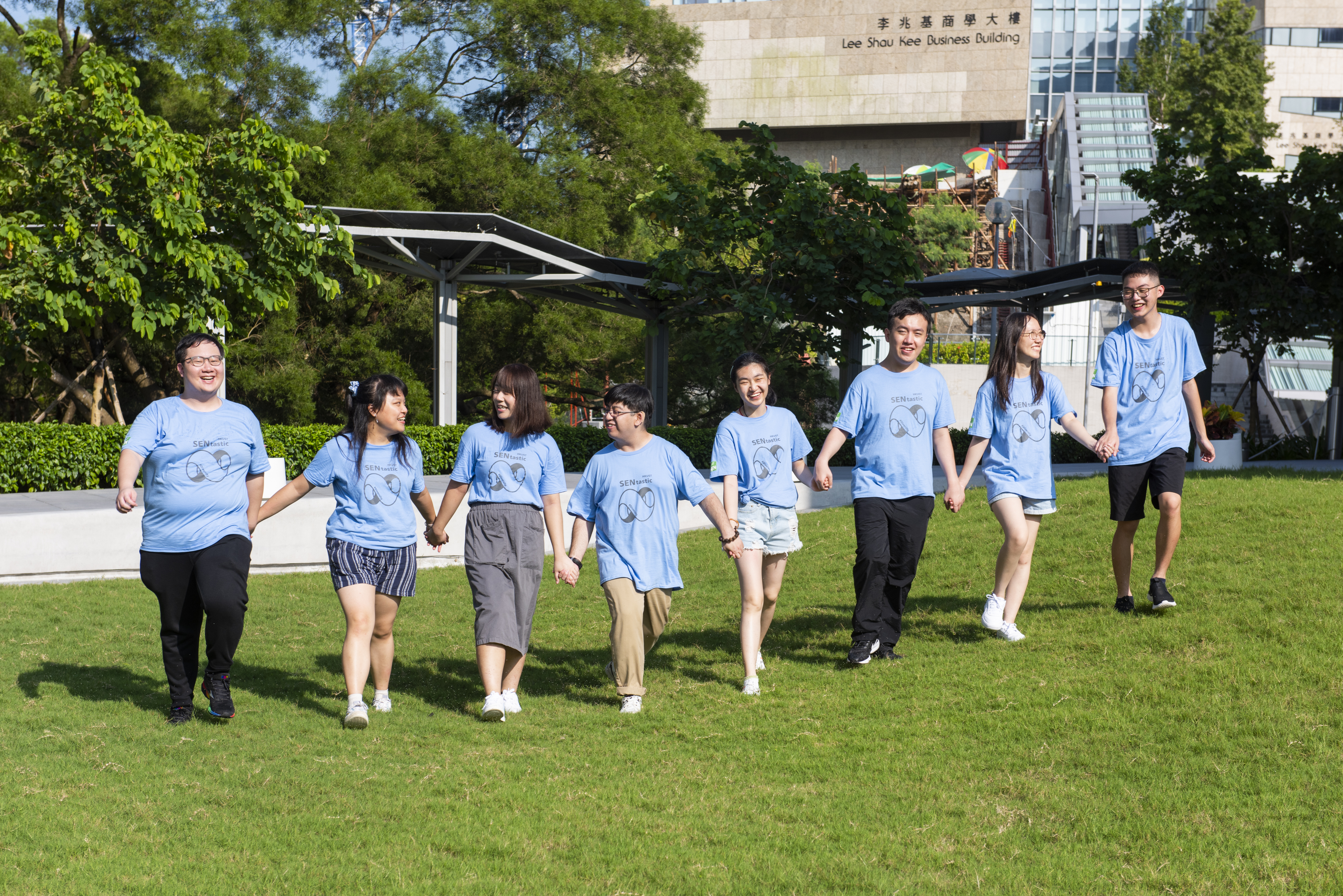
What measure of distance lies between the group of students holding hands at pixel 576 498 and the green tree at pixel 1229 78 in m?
40.2

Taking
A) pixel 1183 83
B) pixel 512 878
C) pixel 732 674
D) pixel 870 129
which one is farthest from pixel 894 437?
pixel 870 129

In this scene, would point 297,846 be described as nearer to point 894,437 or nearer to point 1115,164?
point 894,437

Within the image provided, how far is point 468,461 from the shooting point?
18.4 ft

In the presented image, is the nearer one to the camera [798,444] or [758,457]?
[758,457]

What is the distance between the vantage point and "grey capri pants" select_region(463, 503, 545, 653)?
5492 millimetres

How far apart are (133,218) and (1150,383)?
1066 centimetres

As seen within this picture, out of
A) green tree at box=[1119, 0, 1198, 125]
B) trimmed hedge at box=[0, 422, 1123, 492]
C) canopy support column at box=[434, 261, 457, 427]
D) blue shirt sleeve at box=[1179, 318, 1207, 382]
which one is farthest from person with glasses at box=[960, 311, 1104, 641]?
green tree at box=[1119, 0, 1198, 125]

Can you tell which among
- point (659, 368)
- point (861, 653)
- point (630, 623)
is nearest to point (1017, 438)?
point (861, 653)

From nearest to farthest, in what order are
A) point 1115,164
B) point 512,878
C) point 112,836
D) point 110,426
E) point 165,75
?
1. point 512,878
2. point 112,836
3. point 110,426
4. point 165,75
5. point 1115,164

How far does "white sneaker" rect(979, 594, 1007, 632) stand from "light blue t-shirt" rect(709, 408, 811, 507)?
1.48 metres

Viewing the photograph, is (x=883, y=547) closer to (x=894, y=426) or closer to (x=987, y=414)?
(x=894, y=426)

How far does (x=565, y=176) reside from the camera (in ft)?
82.4

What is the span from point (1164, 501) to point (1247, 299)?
11506 millimetres

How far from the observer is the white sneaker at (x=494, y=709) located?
5492 millimetres
